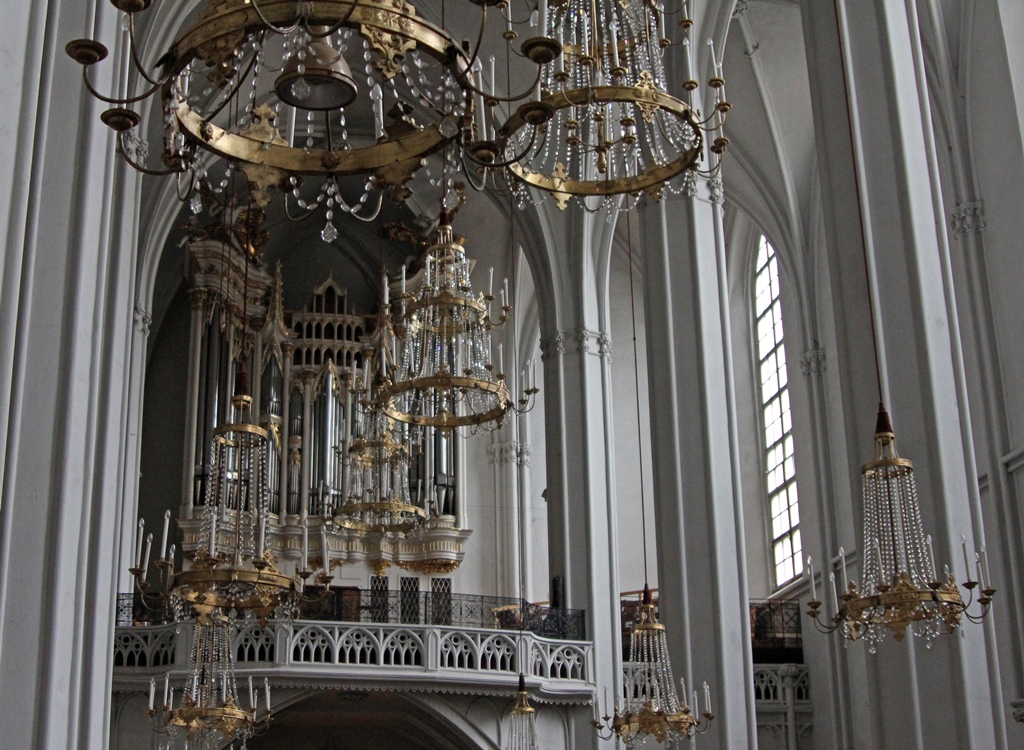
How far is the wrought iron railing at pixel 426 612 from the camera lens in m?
18.3

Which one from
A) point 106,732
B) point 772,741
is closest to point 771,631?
point 772,741

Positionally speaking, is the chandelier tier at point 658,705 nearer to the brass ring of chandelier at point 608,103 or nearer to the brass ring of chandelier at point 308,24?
the brass ring of chandelier at point 608,103

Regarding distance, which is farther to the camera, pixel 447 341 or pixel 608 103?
pixel 447 341

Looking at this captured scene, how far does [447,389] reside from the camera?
13.8 metres

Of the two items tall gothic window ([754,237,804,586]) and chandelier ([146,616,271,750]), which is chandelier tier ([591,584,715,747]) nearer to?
chandelier ([146,616,271,750])

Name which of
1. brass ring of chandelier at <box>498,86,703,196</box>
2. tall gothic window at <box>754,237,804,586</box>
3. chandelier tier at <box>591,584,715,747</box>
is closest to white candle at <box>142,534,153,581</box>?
chandelier tier at <box>591,584,715,747</box>

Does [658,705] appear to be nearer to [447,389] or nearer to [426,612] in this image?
[447,389]

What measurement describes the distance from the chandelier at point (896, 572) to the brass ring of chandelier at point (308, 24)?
12.4 feet

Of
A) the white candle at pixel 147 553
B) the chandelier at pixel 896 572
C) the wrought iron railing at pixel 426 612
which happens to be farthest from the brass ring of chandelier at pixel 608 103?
the wrought iron railing at pixel 426 612

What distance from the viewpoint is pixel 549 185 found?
8.25 meters

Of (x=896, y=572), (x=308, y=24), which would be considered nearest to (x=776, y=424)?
(x=896, y=572)

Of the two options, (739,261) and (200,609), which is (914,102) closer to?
(200,609)

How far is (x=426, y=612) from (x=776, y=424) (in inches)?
260

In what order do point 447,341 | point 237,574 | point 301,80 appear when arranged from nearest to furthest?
point 301,80
point 237,574
point 447,341
